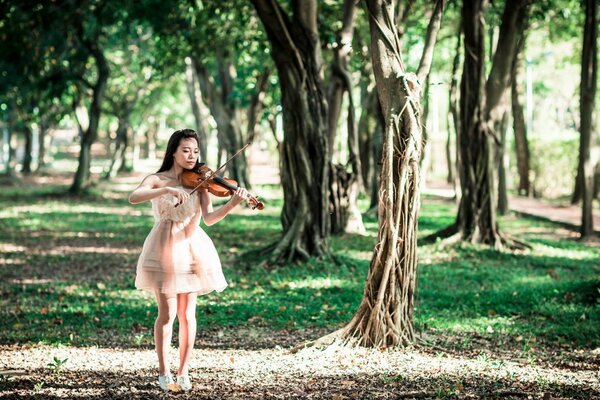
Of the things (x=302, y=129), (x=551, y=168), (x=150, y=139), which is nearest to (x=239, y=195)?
(x=302, y=129)

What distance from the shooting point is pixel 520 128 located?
26.9 metres

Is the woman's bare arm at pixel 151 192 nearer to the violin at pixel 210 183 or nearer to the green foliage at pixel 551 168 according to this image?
the violin at pixel 210 183

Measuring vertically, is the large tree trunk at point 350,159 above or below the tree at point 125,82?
below

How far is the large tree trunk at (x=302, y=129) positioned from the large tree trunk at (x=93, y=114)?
15829mm

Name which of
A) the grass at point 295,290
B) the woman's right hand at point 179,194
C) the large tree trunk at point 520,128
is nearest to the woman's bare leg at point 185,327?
the woman's right hand at point 179,194

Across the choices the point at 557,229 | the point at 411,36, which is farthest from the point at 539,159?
the point at 557,229

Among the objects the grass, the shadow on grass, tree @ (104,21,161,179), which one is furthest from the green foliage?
the shadow on grass

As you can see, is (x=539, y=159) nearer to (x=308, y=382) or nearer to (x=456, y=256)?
(x=456, y=256)

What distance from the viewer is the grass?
8.76m

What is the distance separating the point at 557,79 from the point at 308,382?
45.5 metres

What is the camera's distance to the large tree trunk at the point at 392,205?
7.23 m

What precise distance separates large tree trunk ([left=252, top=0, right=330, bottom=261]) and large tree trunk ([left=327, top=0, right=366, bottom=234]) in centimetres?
288

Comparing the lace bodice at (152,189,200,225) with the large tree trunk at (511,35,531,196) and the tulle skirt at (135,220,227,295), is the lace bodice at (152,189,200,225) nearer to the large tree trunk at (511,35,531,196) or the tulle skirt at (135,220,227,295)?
the tulle skirt at (135,220,227,295)

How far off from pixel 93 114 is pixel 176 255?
75.6 feet
